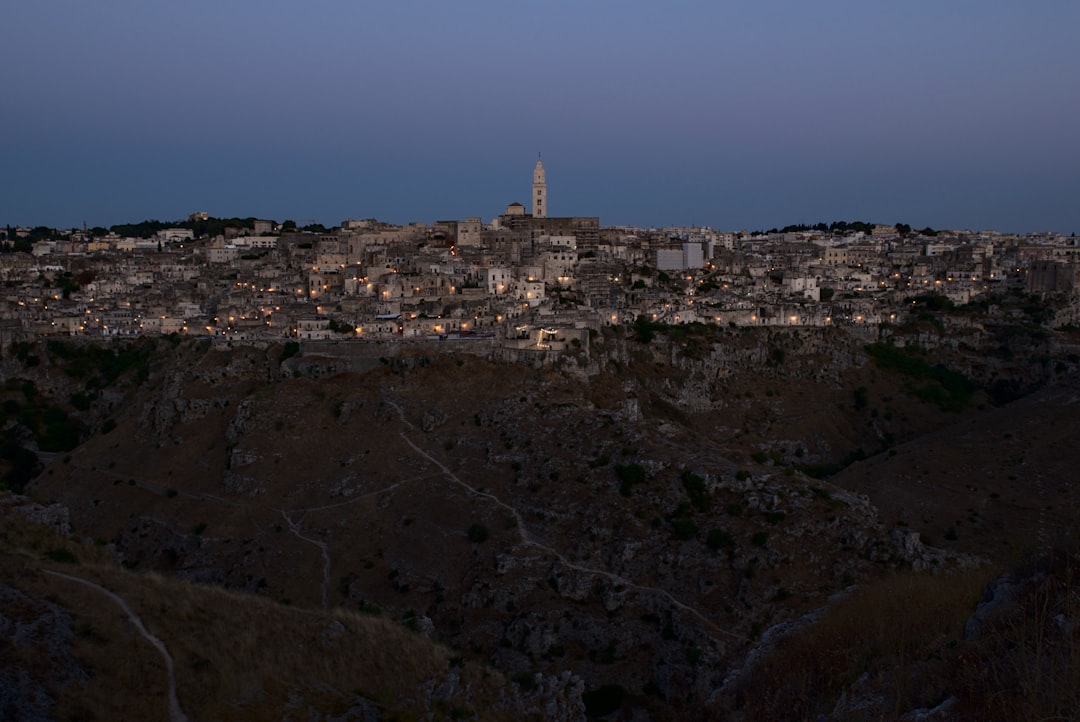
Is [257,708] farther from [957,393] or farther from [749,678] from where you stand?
[957,393]

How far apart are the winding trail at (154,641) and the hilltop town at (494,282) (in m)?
25.6

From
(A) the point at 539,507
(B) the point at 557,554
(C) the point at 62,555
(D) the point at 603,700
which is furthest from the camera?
(A) the point at 539,507

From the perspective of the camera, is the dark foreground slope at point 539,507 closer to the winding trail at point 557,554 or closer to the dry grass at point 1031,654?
the winding trail at point 557,554

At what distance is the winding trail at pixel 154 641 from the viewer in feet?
39.9

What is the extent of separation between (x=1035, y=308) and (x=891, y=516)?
31751 millimetres

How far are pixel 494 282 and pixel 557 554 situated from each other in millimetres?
27480

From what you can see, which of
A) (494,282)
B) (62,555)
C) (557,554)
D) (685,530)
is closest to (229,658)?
(62,555)

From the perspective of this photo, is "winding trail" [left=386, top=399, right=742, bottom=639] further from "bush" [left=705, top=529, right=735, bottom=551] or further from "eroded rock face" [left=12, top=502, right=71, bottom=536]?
"eroded rock face" [left=12, top=502, right=71, bottom=536]

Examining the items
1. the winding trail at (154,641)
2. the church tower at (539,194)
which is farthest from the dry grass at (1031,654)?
the church tower at (539,194)

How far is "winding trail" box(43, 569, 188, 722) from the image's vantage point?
12.2 meters

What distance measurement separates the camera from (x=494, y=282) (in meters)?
52.4

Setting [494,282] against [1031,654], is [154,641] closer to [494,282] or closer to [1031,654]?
[1031,654]

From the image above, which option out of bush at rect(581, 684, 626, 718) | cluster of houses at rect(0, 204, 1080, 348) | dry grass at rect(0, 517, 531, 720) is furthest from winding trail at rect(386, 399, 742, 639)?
cluster of houses at rect(0, 204, 1080, 348)

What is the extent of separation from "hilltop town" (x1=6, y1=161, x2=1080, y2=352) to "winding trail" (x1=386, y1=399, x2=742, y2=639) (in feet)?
27.5
